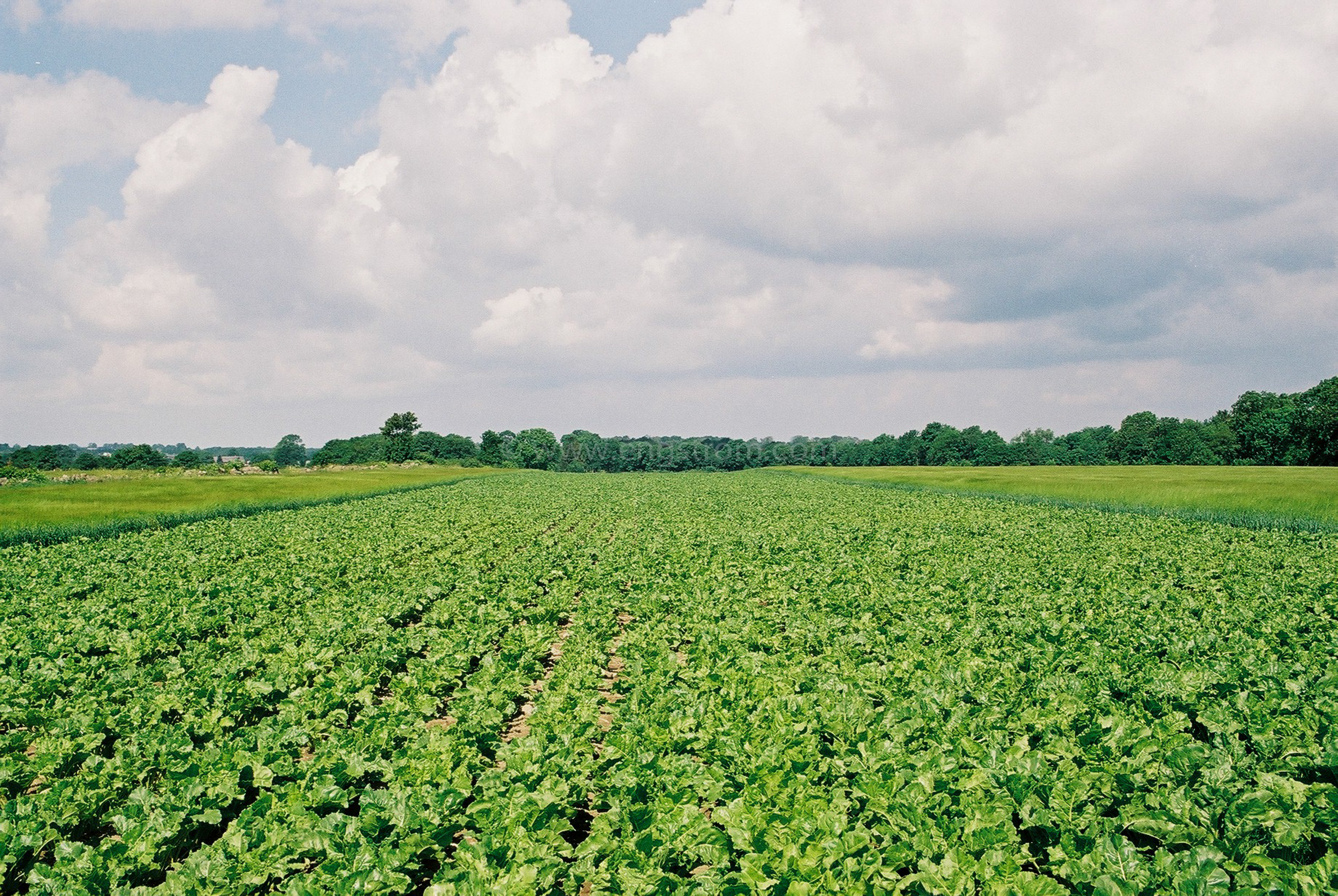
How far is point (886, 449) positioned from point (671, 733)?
166305mm

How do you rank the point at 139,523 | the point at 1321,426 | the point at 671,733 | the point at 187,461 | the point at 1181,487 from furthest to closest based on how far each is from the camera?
1. the point at 187,461
2. the point at 1321,426
3. the point at 1181,487
4. the point at 139,523
5. the point at 671,733

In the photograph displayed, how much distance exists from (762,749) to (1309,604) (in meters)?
14.4

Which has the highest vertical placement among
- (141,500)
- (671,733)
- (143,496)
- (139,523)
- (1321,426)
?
(1321,426)

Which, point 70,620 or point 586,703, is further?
point 70,620

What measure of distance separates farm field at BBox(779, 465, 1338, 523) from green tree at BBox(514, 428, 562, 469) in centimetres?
9529

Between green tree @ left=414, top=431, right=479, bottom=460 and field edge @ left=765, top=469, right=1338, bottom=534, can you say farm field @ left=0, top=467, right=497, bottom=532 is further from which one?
green tree @ left=414, top=431, right=479, bottom=460

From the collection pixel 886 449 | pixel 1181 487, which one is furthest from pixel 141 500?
pixel 886 449

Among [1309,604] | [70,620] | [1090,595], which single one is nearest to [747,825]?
[1090,595]

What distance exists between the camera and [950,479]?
69375mm

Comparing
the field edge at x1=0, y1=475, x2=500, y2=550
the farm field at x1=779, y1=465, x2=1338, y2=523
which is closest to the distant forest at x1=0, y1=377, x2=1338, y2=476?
the farm field at x1=779, y1=465, x2=1338, y2=523

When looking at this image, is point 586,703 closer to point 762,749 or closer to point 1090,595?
point 762,749

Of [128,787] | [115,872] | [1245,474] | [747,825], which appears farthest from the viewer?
[1245,474]

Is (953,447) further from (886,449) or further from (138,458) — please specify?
(138,458)

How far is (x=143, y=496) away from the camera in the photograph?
38.3m
